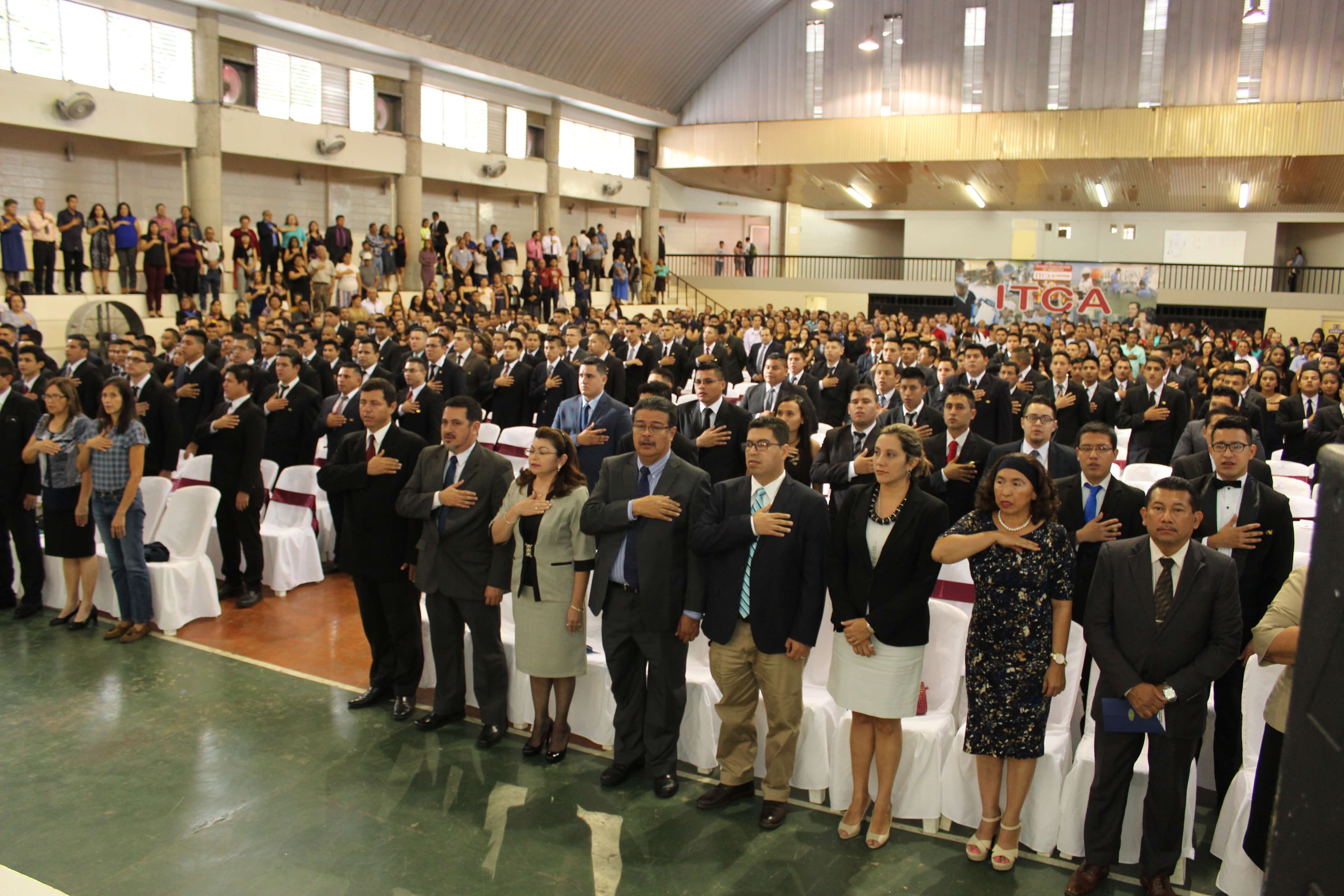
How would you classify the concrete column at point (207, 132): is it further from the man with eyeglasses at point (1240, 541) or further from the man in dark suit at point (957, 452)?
the man with eyeglasses at point (1240, 541)

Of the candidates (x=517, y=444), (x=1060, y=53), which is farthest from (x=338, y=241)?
(x=1060, y=53)

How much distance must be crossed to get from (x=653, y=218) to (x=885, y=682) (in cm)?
2812

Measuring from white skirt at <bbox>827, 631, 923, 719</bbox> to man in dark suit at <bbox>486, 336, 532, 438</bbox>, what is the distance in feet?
22.0

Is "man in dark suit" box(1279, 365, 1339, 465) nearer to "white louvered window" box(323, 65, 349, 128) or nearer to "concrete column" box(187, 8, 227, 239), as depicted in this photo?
"concrete column" box(187, 8, 227, 239)

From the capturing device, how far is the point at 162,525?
677cm

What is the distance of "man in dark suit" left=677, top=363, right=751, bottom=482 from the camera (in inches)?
254

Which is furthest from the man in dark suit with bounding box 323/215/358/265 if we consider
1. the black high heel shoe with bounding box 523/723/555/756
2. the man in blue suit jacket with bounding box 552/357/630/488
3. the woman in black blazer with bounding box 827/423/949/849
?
the woman in black blazer with bounding box 827/423/949/849

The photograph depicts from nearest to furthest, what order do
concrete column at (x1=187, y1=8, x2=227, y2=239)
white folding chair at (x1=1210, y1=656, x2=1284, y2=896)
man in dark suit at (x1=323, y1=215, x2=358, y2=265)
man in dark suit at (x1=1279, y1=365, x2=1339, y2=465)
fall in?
white folding chair at (x1=1210, y1=656, x2=1284, y2=896), man in dark suit at (x1=1279, y1=365, x2=1339, y2=465), concrete column at (x1=187, y1=8, x2=227, y2=239), man in dark suit at (x1=323, y1=215, x2=358, y2=265)

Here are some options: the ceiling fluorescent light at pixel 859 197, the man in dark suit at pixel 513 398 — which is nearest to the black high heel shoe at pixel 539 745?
Result: the man in dark suit at pixel 513 398

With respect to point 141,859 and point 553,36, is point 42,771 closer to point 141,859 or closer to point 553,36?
point 141,859

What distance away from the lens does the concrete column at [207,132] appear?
17.8m

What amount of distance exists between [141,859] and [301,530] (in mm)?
3840

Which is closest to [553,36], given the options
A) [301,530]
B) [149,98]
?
[149,98]

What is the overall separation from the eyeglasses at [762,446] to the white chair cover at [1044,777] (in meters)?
1.39
